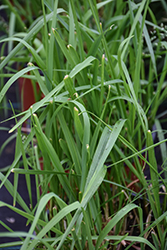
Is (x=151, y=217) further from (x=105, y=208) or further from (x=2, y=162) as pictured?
(x=2, y=162)

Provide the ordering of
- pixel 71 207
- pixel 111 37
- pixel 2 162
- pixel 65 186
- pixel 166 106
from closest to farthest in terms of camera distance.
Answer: pixel 71 207 < pixel 65 186 < pixel 111 37 < pixel 166 106 < pixel 2 162

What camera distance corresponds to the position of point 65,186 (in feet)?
1.51

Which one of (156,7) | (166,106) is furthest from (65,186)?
(156,7)

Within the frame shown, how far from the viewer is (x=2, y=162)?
0.93 metres

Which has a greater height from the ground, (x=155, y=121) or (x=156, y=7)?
(x=156, y=7)

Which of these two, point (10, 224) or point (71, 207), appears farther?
point (10, 224)

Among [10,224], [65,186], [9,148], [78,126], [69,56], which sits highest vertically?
[69,56]

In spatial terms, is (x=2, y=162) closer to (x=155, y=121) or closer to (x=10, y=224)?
(x=10, y=224)

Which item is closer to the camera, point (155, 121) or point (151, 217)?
point (151, 217)

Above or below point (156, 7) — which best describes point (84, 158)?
below

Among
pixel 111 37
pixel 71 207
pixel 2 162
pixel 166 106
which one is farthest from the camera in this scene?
pixel 2 162

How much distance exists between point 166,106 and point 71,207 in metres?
0.58

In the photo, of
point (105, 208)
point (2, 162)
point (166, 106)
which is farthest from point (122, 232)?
point (2, 162)

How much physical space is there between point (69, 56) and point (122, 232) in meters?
0.39
